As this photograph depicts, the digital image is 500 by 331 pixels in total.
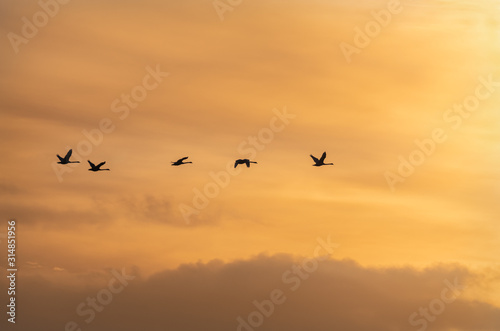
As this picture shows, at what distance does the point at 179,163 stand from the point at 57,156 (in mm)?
20739

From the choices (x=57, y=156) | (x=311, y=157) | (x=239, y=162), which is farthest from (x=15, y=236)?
(x=311, y=157)

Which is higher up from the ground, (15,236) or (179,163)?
(179,163)

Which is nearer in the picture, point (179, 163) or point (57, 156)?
point (57, 156)

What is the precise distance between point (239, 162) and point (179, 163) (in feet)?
58.1

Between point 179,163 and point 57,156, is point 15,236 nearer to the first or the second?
point 57,156

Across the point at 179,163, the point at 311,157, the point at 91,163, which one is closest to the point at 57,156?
the point at 91,163

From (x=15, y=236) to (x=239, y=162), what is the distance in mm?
34777

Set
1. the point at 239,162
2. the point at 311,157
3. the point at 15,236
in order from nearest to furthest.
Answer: the point at 15,236 → the point at 239,162 → the point at 311,157

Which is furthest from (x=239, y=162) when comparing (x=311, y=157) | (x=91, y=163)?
(x=91, y=163)

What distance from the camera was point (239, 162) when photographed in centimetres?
15875

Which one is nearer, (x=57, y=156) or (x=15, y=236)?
(x=15, y=236)

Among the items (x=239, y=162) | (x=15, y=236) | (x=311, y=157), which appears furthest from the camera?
(x=311, y=157)

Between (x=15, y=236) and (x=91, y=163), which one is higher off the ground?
(x=91, y=163)

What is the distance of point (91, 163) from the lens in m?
171
